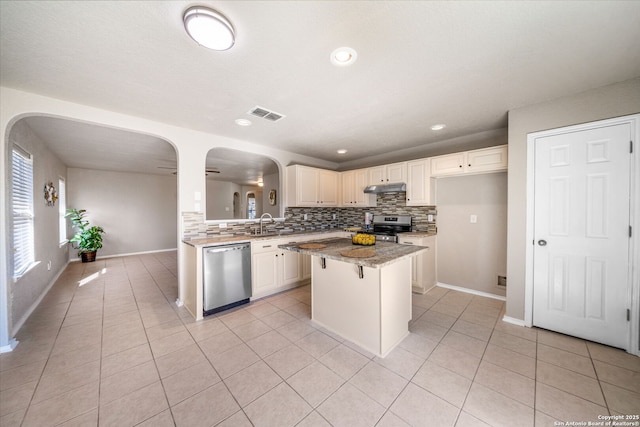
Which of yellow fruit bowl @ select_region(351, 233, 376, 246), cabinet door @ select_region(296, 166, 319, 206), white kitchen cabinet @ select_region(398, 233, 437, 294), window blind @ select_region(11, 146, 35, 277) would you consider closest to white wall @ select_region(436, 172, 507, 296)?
white kitchen cabinet @ select_region(398, 233, 437, 294)

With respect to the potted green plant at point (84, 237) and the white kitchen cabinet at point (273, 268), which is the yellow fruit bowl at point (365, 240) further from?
the potted green plant at point (84, 237)

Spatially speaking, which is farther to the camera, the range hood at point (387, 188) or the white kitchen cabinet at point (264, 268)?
the range hood at point (387, 188)

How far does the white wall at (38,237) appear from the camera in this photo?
2521 mm

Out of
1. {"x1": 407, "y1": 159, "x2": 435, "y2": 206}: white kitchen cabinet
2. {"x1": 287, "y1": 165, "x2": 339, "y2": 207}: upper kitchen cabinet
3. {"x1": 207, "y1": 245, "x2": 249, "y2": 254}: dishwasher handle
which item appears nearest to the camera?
{"x1": 207, "y1": 245, "x2": 249, "y2": 254}: dishwasher handle

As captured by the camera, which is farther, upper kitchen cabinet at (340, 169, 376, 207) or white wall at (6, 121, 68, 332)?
upper kitchen cabinet at (340, 169, 376, 207)

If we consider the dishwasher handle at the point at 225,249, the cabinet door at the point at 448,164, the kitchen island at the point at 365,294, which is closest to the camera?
the kitchen island at the point at 365,294

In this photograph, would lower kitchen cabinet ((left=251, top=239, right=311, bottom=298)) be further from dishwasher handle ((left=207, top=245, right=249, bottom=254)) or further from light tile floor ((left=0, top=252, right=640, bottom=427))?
light tile floor ((left=0, top=252, right=640, bottom=427))

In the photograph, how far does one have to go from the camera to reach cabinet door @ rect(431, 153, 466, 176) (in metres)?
3.34

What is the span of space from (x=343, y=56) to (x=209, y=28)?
896 mm

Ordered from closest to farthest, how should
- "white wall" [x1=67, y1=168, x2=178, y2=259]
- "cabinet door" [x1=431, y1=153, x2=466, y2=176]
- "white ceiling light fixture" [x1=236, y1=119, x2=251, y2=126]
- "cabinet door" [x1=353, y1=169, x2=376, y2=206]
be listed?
"white ceiling light fixture" [x1=236, y1=119, x2=251, y2=126] < "cabinet door" [x1=431, y1=153, x2=466, y2=176] < "cabinet door" [x1=353, y1=169, x2=376, y2=206] < "white wall" [x1=67, y1=168, x2=178, y2=259]

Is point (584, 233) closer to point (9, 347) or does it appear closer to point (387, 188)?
point (387, 188)

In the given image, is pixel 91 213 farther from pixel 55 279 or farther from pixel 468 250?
pixel 468 250

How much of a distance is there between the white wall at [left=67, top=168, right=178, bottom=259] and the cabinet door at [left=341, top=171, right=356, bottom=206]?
14.2ft

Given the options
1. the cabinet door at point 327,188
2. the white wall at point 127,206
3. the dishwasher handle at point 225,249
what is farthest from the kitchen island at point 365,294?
the white wall at point 127,206
